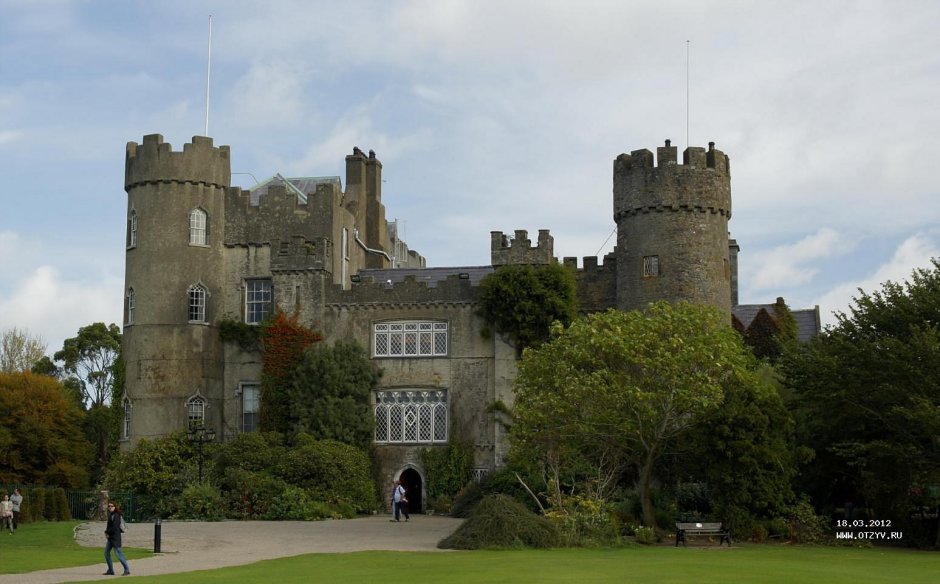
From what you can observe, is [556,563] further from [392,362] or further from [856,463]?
[392,362]

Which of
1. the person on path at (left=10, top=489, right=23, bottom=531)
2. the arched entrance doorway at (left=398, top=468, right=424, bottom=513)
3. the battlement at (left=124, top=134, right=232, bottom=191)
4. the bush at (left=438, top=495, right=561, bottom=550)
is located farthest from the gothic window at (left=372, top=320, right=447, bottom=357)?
the bush at (left=438, top=495, right=561, bottom=550)

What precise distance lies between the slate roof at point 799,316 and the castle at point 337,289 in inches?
6.9

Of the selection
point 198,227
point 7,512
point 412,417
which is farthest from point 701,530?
point 198,227

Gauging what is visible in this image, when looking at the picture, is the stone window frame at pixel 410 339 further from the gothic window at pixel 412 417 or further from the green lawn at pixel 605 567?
the green lawn at pixel 605 567

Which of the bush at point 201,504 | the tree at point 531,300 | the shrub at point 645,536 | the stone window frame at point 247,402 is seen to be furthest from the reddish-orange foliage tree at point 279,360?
the shrub at point 645,536

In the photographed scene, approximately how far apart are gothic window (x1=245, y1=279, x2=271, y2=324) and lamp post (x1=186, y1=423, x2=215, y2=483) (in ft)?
16.4

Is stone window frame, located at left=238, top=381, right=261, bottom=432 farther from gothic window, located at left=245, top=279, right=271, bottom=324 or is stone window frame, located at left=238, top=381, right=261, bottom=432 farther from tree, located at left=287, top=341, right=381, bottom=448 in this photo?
gothic window, located at left=245, top=279, right=271, bottom=324

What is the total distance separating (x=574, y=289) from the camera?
4481 centimetres

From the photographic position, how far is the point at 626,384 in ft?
107

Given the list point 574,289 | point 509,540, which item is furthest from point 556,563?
point 574,289

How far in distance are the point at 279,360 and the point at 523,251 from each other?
10543 mm

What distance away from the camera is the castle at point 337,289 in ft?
147

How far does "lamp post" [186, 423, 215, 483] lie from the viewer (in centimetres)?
4178

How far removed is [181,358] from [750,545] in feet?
82.2
